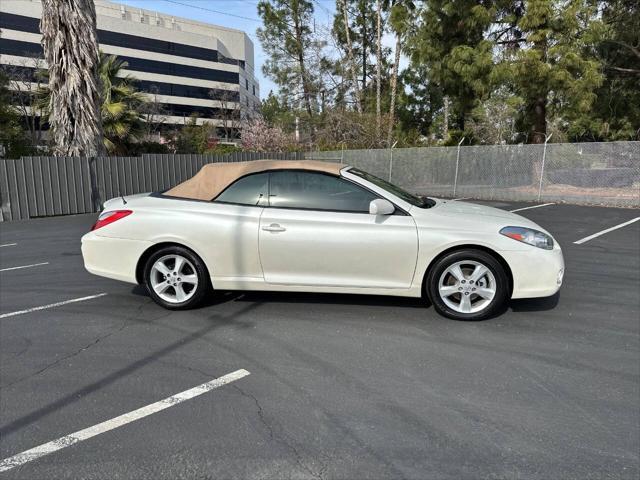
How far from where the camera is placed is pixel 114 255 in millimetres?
4652

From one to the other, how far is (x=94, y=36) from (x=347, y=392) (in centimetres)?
1411

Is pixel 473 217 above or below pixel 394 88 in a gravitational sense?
below

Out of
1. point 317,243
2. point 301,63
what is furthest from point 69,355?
point 301,63

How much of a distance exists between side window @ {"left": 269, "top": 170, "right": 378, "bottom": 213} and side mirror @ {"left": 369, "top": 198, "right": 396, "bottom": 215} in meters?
0.15

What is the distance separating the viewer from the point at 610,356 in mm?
3588

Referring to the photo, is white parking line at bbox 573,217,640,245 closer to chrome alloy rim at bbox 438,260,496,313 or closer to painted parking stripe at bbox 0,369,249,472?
chrome alloy rim at bbox 438,260,496,313

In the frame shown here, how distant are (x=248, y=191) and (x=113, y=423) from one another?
2.46 meters

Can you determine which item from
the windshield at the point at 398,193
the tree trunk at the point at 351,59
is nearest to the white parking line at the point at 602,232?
the windshield at the point at 398,193

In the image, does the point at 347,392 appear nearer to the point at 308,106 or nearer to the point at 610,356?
the point at 610,356

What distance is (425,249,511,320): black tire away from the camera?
4.14 m

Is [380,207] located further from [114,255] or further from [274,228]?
[114,255]

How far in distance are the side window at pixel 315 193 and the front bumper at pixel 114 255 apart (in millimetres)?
1392

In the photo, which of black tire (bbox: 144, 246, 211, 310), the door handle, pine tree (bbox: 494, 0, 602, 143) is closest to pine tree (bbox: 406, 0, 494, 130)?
pine tree (bbox: 494, 0, 602, 143)

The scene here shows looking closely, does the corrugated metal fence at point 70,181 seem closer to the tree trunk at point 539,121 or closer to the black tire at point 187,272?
the black tire at point 187,272
